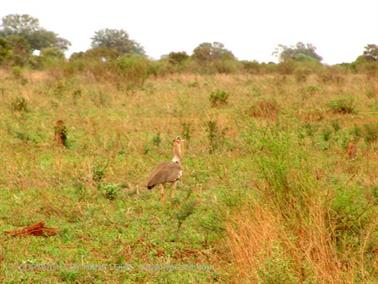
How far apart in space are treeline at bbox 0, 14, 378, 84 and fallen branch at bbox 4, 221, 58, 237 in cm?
1318

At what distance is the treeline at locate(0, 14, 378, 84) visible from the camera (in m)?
20.2

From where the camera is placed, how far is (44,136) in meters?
10.6

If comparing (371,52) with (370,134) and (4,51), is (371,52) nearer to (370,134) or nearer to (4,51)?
(4,51)

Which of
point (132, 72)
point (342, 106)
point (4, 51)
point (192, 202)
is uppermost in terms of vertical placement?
point (4, 51)

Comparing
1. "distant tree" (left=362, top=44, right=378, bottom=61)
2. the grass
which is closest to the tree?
"distant tree" (left=362, top=44, right=378, bottom=61)

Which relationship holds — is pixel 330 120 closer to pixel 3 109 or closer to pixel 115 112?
pixel 115 112

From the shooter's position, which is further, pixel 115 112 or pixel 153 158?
pixel 115 112

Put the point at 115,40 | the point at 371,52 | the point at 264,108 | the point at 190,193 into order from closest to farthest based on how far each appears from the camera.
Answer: the point at 190,193, the point at 264,108, the point at 371,52, the point at 115,40

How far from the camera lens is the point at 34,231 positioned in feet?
18.5

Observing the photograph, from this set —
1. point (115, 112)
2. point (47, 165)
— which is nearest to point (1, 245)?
point (47, 165)

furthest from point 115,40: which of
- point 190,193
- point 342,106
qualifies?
point 190,193

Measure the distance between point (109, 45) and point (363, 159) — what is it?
178ft

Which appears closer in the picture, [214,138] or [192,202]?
[192,202]

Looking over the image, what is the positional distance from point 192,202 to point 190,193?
0.91 meters
